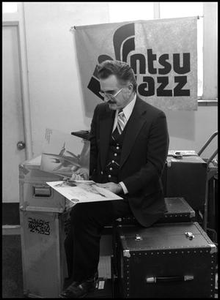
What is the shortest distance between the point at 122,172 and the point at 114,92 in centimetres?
46

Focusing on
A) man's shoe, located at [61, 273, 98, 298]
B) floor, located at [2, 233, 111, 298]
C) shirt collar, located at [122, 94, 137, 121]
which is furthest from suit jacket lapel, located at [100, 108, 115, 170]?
floor, located at [2, 233, 111, 298]

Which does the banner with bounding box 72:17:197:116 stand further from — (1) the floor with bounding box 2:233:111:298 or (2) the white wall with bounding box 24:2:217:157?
(1) the floor with bounding box 2:233:111:298

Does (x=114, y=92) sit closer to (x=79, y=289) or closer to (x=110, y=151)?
(x=110, y=151)

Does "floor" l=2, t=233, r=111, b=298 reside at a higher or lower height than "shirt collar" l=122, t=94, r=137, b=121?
lower

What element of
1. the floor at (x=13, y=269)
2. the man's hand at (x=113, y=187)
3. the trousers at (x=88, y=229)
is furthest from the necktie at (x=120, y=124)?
the floor at (x=13, y=269)

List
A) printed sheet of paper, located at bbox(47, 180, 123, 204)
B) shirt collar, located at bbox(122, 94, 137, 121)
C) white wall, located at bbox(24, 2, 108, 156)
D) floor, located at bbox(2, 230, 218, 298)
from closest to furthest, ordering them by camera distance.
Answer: printed sheet of paper, located at bbox(47, 180, 123, 204)
shirt collar, located at bbox(122, 94, 137, 121)
floor, located at bbox(2, 230, 218, 298)
white wall, located at bbox(24, 2, 108, 156)

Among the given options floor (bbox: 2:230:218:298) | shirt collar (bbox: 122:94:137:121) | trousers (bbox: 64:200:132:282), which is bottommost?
floor (bbox: 2:230:218:298)

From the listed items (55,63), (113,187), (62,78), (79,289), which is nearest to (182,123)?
(62,78)

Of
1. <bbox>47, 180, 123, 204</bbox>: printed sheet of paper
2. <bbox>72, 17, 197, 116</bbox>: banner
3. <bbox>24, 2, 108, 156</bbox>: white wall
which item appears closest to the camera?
<bbox>47, 180, 123, 204</bbox>: printed sheet of paper

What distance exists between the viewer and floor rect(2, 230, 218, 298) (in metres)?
2.61

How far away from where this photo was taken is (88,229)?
2.16m

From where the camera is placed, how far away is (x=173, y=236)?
6.86 ft

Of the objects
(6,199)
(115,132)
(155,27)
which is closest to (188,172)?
(115,132)

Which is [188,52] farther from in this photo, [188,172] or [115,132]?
[115,132]
